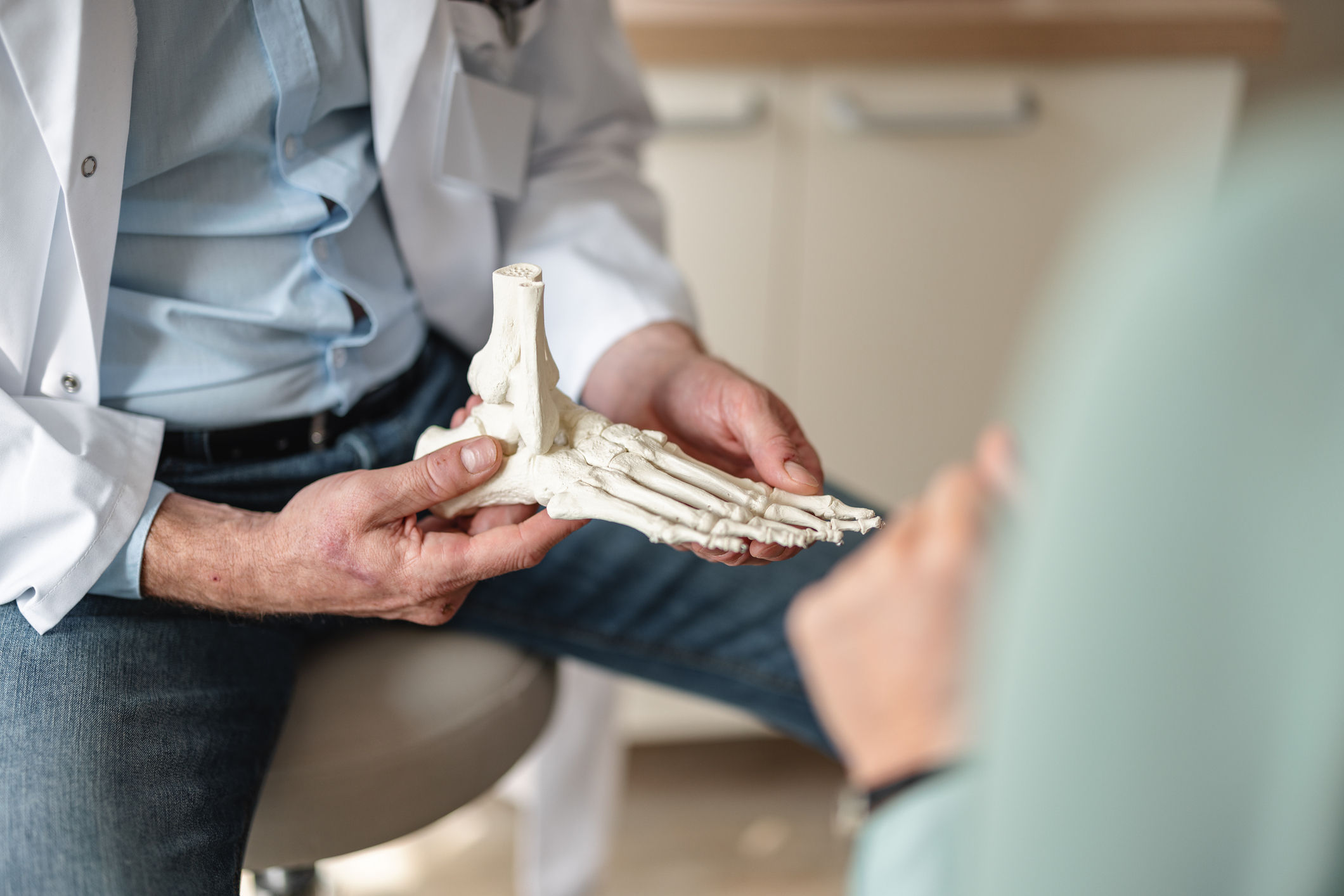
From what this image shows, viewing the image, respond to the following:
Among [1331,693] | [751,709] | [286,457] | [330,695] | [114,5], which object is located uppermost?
[114,5]

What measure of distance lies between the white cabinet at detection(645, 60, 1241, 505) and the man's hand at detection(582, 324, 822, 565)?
50cm

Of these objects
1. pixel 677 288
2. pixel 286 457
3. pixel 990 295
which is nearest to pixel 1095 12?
pixel 990 295

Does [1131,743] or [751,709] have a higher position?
[1131,743]

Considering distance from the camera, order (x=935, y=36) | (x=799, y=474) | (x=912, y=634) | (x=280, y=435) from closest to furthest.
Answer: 1. (x=912, y=634)
2. (x=799, y=474)
3. (x=280, y=435)
4. (x=935, y=36)

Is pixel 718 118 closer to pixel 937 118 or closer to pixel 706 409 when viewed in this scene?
pixel 937 118

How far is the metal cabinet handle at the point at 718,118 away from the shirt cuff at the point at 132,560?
681 millimetres

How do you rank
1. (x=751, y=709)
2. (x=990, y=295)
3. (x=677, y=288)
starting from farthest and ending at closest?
(x=990, y=295) < (x=751, y=709) < (x=677, y=288)

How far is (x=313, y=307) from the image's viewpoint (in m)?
0.59

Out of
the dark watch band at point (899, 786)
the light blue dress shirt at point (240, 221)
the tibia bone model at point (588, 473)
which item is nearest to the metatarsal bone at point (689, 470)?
the tibia bone model at point (588, 473)

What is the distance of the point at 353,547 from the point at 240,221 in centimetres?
20

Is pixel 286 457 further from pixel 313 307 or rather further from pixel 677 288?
pixel 677 288

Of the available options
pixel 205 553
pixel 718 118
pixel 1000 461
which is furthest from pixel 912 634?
A: pixel 718 118

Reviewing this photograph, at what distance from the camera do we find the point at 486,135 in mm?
648

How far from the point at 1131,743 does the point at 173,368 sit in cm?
51
